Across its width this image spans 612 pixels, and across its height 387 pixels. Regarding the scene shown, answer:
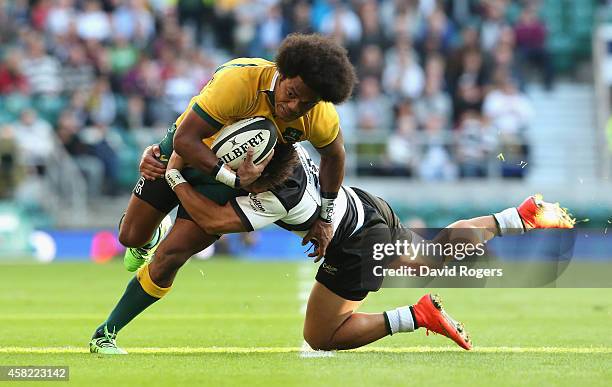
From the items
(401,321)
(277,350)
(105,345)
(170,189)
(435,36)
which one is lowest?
(435,36)

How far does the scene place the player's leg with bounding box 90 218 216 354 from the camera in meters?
7.80

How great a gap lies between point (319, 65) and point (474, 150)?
13.0m

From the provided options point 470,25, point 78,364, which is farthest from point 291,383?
point 470,25

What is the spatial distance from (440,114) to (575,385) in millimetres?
14717

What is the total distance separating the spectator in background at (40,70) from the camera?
68.6 ft

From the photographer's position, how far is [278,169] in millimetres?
7789

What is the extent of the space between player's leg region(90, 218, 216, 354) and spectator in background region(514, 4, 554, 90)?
15.6 m

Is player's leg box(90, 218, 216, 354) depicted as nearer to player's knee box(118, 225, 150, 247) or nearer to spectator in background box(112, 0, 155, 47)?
player's knee box(118, 225, 150, 247)

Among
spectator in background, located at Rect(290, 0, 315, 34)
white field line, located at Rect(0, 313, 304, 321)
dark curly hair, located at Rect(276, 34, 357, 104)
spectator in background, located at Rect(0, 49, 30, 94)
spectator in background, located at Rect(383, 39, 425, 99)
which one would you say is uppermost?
dark curly hair, located at Rect(276, 34, 357, 104)

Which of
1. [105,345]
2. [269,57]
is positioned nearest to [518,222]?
[105,345]

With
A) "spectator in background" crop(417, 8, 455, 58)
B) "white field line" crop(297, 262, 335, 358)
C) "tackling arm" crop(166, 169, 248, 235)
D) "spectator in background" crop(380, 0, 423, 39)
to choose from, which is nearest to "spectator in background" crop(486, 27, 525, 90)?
"spectator in background" crop(417, 8, 455, 58)

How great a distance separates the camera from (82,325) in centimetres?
977

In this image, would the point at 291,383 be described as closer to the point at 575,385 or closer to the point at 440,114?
the point at 575,385

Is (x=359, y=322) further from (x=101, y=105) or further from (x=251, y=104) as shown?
(x=101, y=105)
